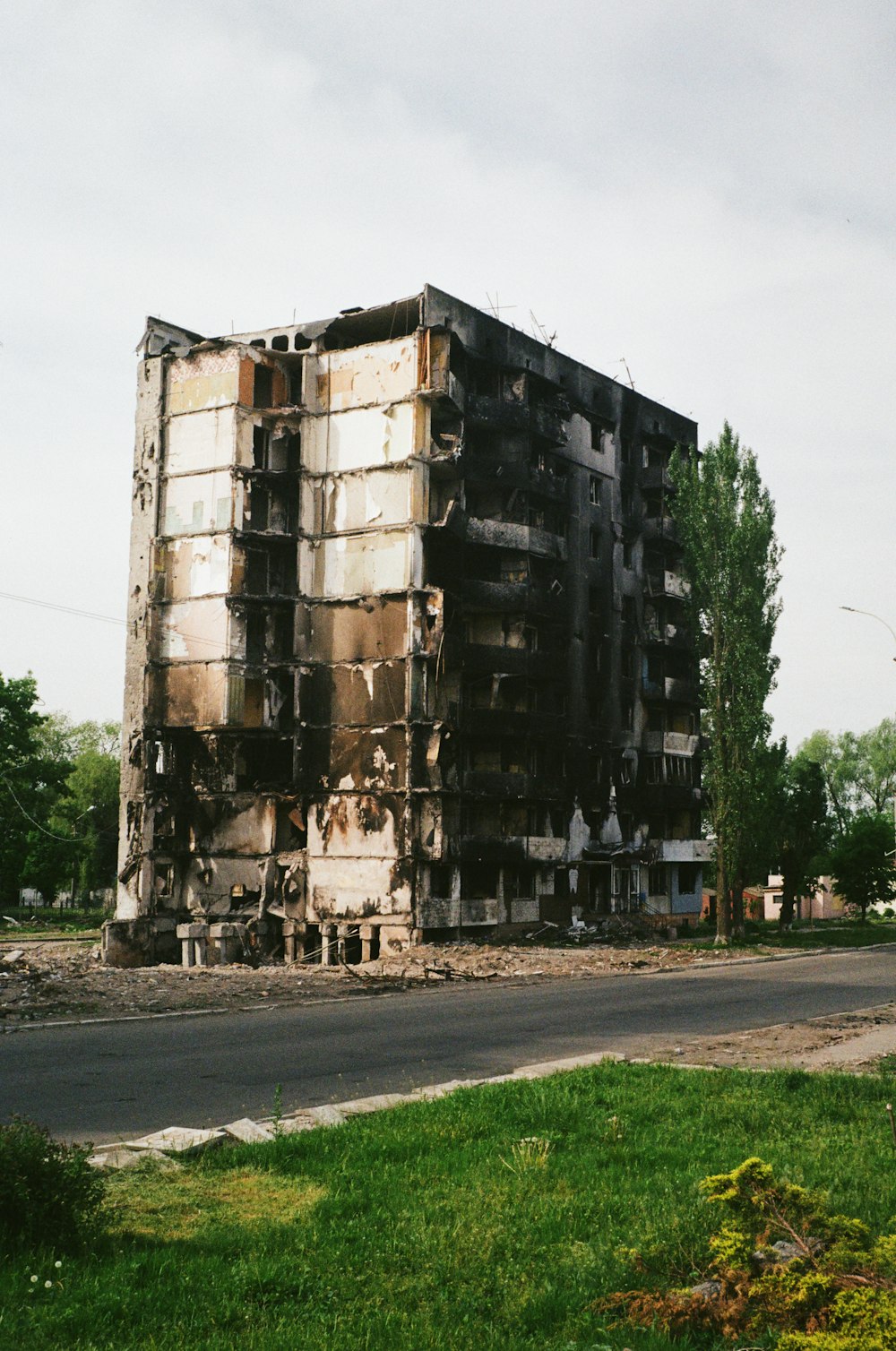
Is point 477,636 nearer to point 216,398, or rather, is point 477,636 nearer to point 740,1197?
point 216,398

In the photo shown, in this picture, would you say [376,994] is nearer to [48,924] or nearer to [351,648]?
[351,648]

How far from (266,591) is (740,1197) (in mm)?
46046

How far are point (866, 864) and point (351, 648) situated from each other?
107 feet

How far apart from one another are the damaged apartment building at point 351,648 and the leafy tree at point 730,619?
6290 mm

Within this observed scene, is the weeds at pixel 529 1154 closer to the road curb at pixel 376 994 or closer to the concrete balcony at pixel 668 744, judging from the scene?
the road curb at pixel 376 994

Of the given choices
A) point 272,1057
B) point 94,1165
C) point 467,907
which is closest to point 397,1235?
point 94,1165

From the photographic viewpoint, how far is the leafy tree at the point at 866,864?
64312 mm

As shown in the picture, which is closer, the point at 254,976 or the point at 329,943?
the point at 254,976

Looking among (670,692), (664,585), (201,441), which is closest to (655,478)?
(664,585)

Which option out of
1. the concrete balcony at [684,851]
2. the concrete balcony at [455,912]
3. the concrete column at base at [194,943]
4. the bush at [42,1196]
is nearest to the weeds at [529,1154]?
the bush at [42,1196]

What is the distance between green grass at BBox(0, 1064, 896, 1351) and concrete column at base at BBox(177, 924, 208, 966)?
123 ft

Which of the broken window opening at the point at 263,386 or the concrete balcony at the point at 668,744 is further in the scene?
the concrete balcony at the point at 668,744

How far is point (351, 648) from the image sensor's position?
48.9m

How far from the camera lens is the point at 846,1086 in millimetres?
12055
